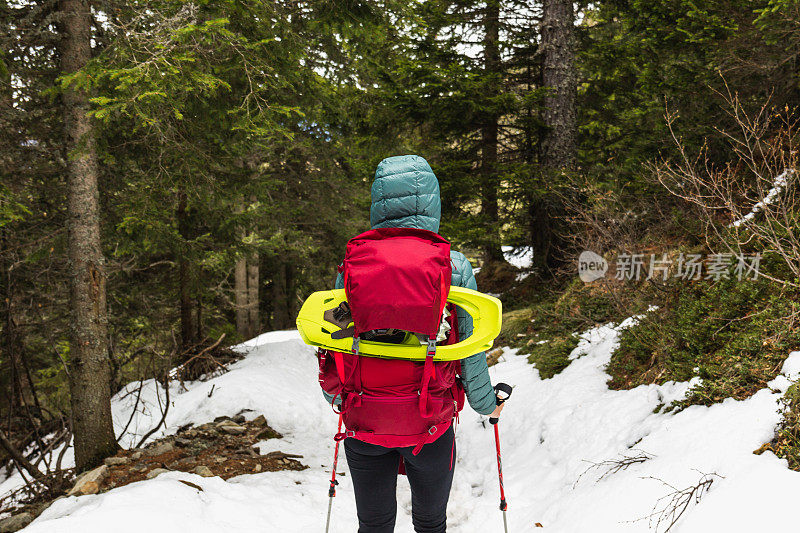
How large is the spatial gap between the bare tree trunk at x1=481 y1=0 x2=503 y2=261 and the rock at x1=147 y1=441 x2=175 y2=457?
648 centimetres

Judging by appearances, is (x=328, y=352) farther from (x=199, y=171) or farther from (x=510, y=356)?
(x=510, y=356)

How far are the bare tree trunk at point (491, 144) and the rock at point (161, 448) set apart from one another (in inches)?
255

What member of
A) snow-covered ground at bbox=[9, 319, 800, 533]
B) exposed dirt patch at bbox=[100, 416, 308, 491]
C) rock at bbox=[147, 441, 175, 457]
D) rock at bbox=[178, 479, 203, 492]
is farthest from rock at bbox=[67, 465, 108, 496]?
rock at bbox=[178, 479, 203, 492]

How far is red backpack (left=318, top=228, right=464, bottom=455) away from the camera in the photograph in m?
1.98

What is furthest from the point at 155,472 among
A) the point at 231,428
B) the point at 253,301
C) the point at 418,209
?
the point at 253,301

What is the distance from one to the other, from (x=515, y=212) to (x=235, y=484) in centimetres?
837

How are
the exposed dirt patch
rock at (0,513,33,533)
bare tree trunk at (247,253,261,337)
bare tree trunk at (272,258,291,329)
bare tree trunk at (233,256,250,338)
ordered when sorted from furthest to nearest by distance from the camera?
bare tree trunk at (272,258,291,329) → bare tree trunk at (247,253,261,337) → bare tree trunk at (233,256,250,338) → the exposed dirt patch → rock at (0,513,33,533)

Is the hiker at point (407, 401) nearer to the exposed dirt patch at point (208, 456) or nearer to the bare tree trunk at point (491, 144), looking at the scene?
the exposed dirt patch at point (208, 456)

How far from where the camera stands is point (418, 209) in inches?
94.5

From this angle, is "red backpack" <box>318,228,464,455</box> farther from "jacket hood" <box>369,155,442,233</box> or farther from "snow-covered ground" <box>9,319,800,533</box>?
"snow-covered ground" <box>9,319,800,533</box>

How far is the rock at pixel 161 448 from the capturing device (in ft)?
18.6

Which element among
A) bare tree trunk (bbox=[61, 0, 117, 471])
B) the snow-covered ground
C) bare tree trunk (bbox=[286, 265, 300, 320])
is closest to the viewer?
the snow-covered ground

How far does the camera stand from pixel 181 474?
4.52 meters

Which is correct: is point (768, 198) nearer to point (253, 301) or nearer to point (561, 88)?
point (561, 88)
